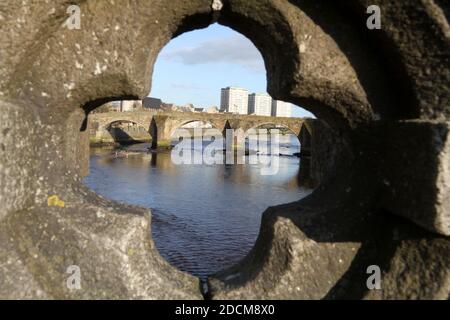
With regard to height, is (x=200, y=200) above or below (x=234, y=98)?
below

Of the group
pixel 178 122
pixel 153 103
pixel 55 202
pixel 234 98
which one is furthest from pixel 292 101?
pixel 234 98

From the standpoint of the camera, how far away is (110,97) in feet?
8.00

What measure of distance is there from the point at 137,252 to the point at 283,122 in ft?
170

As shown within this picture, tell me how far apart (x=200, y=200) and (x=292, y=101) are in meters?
18.4

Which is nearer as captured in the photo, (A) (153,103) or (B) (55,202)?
(B) (55,202)

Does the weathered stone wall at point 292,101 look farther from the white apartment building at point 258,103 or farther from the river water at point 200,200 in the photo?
the white apartment building at point 258,103

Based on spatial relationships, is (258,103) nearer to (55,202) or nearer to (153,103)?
(153,103)

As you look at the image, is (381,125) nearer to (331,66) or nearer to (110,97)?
(331,66)

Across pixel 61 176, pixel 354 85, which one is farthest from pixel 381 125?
pixel 61 176

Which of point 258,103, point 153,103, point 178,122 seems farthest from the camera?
point 258,103

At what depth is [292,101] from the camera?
261cm

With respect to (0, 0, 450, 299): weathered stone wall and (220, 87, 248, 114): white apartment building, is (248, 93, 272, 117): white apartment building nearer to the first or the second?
(220, 87, 248, 114): white apartment building

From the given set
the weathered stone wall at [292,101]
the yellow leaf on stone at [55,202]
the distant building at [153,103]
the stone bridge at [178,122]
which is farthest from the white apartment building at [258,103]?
the yellow leaf on stone at [55,202]

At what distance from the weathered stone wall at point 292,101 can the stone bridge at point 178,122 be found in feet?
167
